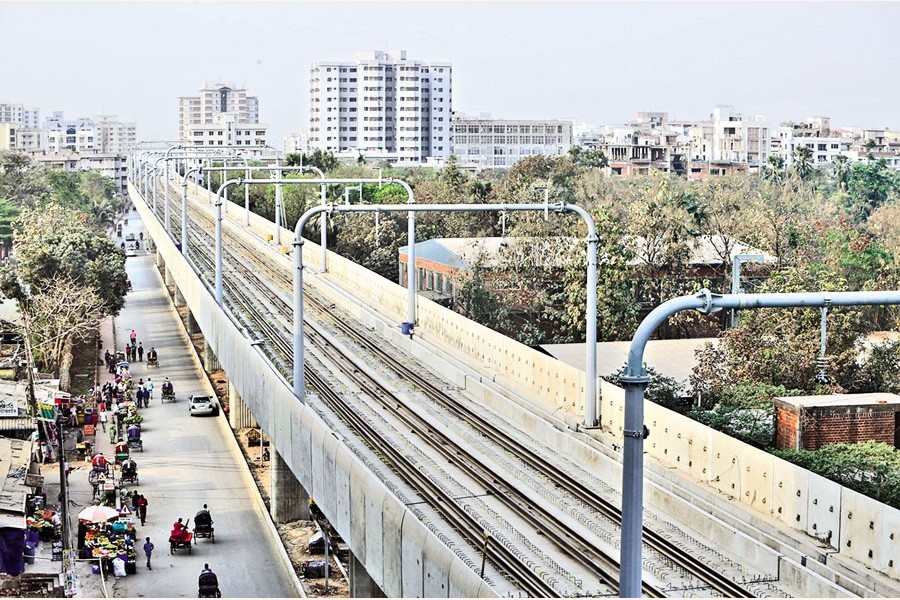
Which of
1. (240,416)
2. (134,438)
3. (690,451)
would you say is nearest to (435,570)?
(690,451)

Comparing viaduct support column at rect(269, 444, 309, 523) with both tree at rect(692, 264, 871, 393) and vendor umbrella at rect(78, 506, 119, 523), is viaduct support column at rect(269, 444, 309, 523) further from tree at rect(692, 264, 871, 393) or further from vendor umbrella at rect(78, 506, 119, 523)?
tree at rect(692, 264, 871, 393)

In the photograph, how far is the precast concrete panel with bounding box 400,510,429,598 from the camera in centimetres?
1759

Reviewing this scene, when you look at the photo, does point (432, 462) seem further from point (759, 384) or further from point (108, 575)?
point (759, 384)

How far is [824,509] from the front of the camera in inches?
717

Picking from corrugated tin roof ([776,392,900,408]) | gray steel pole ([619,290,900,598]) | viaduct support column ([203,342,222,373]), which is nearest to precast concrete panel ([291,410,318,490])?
corrugated tin roof ([776,392,900,408])

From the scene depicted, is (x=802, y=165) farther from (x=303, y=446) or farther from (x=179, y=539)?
(x=303, y=446)

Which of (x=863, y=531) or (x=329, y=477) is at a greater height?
(x=863, y=531)

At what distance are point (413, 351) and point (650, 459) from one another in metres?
15.3

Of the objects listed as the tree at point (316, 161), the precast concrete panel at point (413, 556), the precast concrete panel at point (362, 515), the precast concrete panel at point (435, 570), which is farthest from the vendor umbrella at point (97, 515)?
the tree at point (316, 161)

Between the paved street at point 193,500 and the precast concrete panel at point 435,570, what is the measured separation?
1116cm

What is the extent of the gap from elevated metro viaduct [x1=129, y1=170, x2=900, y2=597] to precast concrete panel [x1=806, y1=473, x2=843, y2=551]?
19mm

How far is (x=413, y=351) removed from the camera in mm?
37969

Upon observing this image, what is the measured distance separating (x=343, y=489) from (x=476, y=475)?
3273 mm

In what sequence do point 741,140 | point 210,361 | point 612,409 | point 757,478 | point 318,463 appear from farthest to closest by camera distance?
point 741,140 → point 210,361 → point 612,409 → point 318,463 → point 757,478
